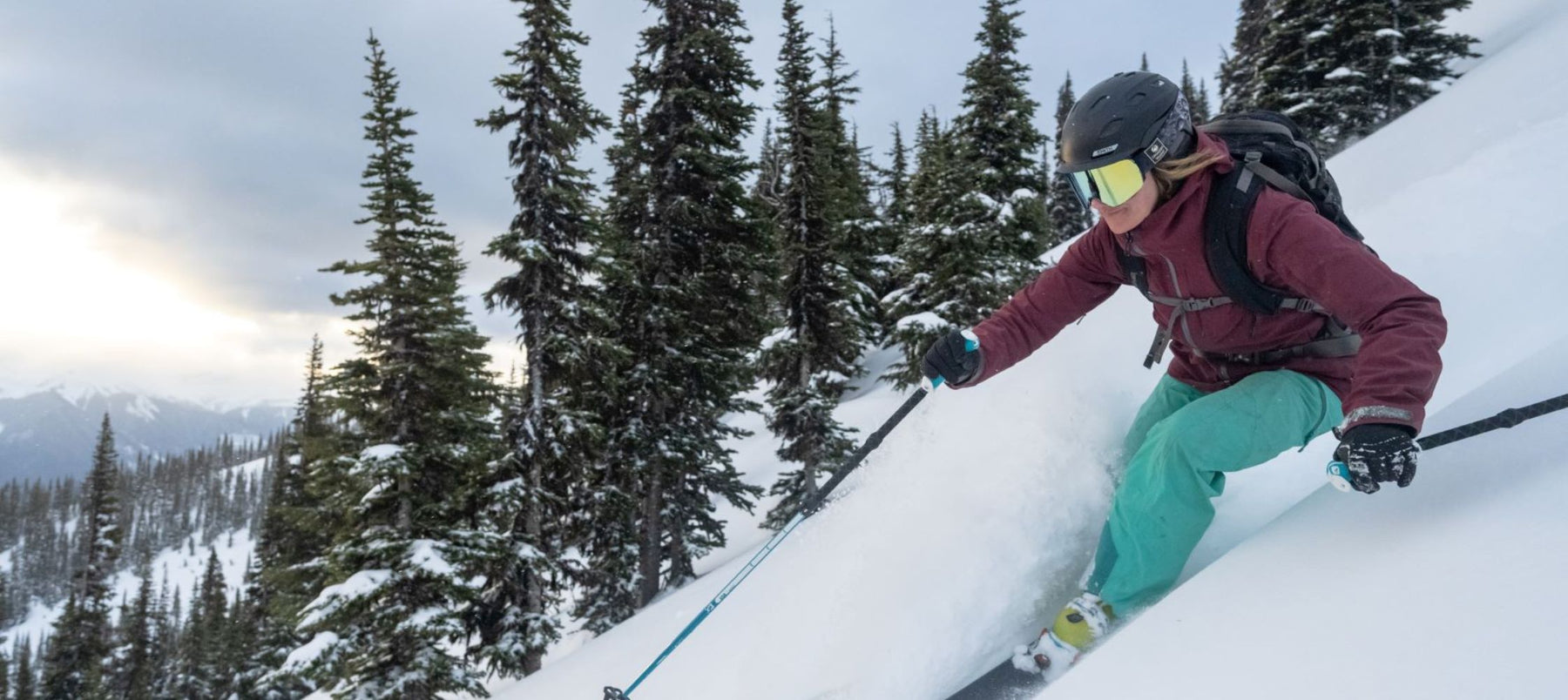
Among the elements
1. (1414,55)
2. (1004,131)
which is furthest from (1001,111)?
(1414,55)

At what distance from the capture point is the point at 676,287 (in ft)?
48.6

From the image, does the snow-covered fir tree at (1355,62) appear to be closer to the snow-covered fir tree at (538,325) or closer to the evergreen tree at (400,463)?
the snow-covered fir tree at (538,325)

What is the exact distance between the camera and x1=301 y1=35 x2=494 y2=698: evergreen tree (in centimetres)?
1118

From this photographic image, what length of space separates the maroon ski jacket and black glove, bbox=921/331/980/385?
74mm

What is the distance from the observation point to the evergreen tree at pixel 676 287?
14891 millimetres

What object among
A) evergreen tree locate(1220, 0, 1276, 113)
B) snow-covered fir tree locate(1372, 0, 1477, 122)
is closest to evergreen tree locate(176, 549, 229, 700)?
snow-covered fir tree locate(1372, 0, 1477, 122)

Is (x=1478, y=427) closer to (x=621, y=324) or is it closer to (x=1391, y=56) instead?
(x=621, y=324)

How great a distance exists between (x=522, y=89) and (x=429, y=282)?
4146 mm

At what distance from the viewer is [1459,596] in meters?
1.49

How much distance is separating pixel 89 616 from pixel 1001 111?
4709cm

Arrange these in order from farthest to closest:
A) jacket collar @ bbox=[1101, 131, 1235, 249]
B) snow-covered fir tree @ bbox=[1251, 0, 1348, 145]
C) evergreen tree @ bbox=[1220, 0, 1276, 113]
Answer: evergreen tree @ bbox=[1220, 0, 1276, 113]
snow-covered fir tree @ bbox=[1251, 0, 1348, 145]
jacket collar @ bbox=[1101, 131, 1235, 249]

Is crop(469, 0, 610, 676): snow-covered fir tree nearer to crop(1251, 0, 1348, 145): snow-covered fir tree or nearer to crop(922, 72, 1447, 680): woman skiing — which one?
crop(922, 72, 1447, 680): woman skiing

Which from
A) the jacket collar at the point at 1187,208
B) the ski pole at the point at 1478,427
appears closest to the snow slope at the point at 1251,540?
the ski pole at the point at 1478,427

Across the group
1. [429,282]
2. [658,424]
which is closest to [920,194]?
[658,424]
